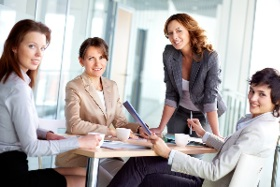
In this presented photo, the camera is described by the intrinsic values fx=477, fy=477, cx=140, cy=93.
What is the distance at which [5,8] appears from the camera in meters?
3.93

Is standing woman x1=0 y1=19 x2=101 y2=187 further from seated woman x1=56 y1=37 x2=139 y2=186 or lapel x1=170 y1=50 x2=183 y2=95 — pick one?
lapel x1=170 y1=50 x2=183 y2=95

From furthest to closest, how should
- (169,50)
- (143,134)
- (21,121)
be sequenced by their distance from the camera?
(169,50), (143,134), (21,121)

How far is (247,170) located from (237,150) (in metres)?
0.11

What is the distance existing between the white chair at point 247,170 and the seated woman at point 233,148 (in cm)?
2

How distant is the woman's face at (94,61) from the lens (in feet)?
8.92

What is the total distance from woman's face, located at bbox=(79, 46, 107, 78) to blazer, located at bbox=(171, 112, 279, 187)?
836mm

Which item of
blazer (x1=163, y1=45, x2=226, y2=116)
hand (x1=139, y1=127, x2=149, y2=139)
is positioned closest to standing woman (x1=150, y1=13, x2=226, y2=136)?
blazer (x1=163, y1=45, x2=226, y2=116)

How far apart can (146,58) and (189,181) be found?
5.15m

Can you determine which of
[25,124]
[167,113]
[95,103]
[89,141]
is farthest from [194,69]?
[25,124]

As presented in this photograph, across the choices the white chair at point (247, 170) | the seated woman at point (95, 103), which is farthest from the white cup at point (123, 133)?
the white chair at point (247, 170)

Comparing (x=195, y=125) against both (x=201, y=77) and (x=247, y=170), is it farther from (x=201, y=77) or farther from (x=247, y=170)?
(x=247, y=170)

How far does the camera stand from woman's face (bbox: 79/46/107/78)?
2.72m

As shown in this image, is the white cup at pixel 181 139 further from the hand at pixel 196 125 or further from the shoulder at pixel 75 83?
the shoulder at pixel 75 83

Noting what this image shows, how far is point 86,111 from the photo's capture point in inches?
104
